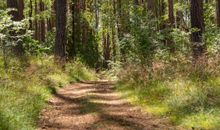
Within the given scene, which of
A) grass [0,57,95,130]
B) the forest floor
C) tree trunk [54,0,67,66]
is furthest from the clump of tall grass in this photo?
tree trunk [54,0,67,66]

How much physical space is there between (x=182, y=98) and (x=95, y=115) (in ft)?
6.66

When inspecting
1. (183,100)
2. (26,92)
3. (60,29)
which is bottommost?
(183,100)

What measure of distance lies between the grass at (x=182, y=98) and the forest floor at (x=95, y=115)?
0.32m

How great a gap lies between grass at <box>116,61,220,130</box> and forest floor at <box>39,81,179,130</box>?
32 cm

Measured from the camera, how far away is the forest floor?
898 cm

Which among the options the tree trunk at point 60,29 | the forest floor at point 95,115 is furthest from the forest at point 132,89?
the tree trunk at point 60,29

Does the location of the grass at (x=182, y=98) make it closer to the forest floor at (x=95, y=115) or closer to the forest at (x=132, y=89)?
the forest at (x=132, y=89)

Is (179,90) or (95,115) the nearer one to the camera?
(95,115)

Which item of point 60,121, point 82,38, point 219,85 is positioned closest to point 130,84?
point 219,85

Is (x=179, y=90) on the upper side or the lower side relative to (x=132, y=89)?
upper

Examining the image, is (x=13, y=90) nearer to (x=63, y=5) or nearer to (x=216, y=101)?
(x=216, y=101)

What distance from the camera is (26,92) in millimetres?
10984

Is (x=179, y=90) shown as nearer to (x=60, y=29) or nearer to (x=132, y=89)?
(x=132, y=89)

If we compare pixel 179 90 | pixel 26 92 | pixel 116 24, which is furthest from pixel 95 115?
pixel 116 24
